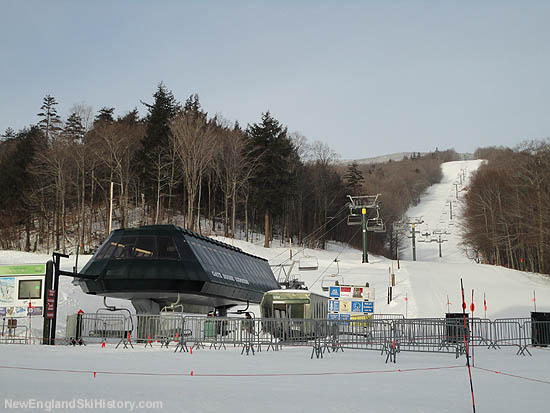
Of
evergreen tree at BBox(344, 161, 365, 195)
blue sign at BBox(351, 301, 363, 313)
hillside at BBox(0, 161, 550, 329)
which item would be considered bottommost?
blue sign at BBox(351, 301, 363, 313)

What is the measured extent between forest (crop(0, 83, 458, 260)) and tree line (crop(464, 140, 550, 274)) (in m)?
6.14

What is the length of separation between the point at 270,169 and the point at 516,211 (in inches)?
1163

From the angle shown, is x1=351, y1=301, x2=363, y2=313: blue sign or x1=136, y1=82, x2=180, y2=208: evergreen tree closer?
x1=351, y1=301, x2=363, y2=313: blue sign

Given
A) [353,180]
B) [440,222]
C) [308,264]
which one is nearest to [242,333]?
[308,264]

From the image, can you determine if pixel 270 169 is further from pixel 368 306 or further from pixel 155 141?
pixel 368 306

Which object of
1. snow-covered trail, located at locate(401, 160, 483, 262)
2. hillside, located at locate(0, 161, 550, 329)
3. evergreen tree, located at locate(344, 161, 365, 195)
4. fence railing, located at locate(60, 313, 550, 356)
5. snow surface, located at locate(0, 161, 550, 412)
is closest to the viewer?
snow surface, located at locate(0, 161, 550, 412)

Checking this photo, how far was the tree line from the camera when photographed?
57.8 m

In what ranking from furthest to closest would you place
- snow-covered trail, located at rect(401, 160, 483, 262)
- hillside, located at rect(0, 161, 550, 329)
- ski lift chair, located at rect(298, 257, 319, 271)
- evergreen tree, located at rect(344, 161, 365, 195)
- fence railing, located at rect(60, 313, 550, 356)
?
snow-covered trail, located at rect(401, 160, 483, 262)
evergreen tree, located at rect(344, 161, 365, 195)
ski lift chair, located at rect(298, 257, 319, 271)
hillside, located at rect(0, 161, 550, 329)
fence railing, located at rect(60, 313, 550, 356)

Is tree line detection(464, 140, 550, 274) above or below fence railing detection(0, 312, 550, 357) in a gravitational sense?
above

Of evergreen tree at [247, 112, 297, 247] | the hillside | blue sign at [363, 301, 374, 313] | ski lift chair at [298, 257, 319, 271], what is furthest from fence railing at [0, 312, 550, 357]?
evergreen tree at [247, 112, 297, 247]

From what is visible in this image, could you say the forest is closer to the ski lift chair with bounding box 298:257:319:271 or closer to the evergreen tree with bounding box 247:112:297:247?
the evergreen tree with bounding box 247:112:297:247

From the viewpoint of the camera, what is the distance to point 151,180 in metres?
69.8

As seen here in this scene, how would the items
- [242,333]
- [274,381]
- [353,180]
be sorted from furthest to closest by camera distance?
[353,180], [242,333], [274,381]

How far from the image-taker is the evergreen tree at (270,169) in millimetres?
69088
